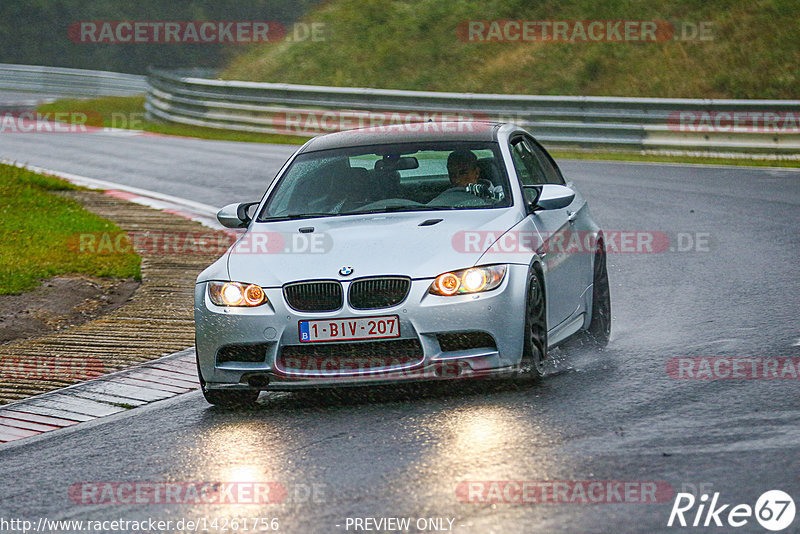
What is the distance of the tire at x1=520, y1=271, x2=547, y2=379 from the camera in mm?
6977

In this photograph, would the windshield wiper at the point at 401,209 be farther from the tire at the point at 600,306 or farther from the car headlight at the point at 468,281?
the tire at the point at 600,306

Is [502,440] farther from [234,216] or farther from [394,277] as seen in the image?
[234,216]

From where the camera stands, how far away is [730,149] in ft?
68.7

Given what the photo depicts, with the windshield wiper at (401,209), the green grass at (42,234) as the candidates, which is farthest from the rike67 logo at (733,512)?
the green grass at (42,234)

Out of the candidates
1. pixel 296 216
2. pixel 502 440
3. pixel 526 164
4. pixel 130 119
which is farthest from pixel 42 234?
pixel 130 119

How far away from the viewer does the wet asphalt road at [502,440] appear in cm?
516

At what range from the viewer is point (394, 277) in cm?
687

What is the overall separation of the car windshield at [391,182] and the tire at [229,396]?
4.26ft

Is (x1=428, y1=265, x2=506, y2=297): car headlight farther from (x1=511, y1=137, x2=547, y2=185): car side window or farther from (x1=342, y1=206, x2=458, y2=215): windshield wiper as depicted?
(x1=511, y1=137, x2=547, y2=185): car side window

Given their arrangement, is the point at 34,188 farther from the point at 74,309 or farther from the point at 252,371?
the point at 252,371

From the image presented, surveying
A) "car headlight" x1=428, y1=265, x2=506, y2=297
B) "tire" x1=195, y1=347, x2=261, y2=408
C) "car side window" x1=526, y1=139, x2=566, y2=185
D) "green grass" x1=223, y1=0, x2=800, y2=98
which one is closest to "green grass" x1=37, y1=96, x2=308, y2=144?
"green grass" x1=223, y1=0, x2=800, y2=98

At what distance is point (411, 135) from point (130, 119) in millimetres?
27621

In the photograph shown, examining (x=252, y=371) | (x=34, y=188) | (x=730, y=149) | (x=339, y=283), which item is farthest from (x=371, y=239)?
(x=730, y=149)

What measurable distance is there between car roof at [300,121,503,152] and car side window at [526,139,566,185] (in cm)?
45
